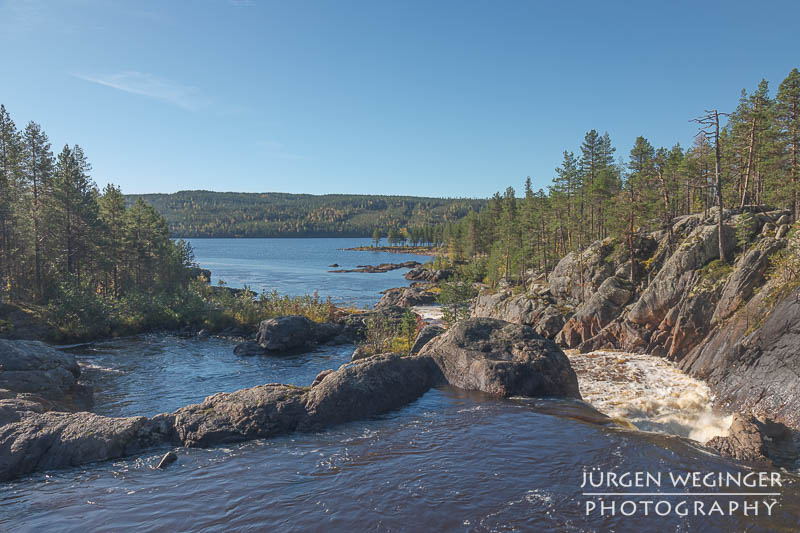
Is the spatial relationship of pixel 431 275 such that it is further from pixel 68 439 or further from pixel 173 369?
pixel 68 439

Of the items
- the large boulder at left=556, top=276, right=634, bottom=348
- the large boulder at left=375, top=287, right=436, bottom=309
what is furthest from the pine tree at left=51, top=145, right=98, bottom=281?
the large boulder at left=556, top=276, right=634, bottom=348

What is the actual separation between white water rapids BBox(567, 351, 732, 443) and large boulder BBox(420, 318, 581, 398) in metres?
1.87

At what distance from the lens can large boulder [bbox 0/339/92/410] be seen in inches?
624

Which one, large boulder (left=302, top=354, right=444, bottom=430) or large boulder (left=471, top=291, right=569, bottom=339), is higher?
large boulder (left=302, top=354, right=444, bottom=430)

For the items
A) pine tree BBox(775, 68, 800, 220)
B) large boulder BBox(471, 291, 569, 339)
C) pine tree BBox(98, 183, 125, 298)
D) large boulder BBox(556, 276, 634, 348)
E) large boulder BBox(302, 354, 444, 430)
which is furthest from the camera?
pine tree BBox(98, 183, 125, 298)

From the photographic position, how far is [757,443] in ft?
31.2

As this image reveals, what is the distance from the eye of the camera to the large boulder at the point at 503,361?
14.0m

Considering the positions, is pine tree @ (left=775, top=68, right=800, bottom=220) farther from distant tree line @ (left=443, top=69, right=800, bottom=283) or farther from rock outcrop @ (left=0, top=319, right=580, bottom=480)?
rock outcrop @ (left=0, top=319, right=580, bottom=480)

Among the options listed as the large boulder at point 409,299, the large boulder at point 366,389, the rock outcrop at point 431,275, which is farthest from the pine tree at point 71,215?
the rock outcrop at point 431,275

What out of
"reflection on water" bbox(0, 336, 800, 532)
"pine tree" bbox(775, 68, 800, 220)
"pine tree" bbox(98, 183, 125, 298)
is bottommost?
"reflection on water" bbox(0, 336, 800, 532)

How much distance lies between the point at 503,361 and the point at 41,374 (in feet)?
59.9

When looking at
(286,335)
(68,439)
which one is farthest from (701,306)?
(68,439)

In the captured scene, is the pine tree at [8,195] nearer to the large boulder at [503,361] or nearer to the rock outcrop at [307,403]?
the rock outcrop at [307,403]

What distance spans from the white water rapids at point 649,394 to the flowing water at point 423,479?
0.12 m
